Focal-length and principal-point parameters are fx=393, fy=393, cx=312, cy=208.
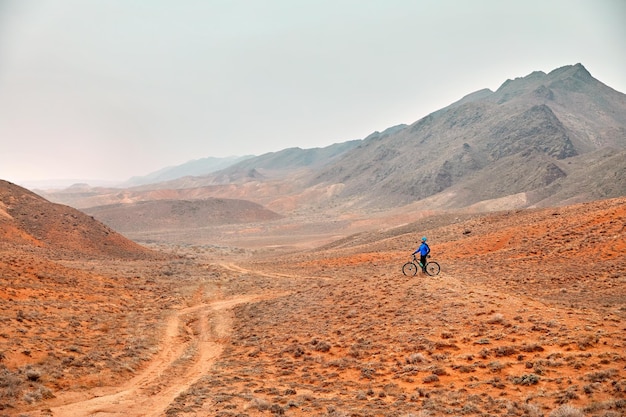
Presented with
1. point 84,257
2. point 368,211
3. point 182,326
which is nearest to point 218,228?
point 368,211

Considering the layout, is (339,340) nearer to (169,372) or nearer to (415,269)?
(169,372)

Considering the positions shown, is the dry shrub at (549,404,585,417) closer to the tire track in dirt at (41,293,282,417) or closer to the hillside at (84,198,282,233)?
the tire track in dirt at (41,293,282,417)

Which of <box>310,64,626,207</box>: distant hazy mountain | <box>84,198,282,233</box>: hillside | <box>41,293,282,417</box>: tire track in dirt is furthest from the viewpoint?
<box>84,198,282,233</box>: hillside

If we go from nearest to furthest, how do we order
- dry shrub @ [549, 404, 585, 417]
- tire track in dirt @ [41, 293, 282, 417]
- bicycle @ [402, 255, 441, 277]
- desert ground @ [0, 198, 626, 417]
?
dry shrub @ [549, 404, 585, 417] → desert ground @ [0, 198, 626, 417] → tire track in dirt @ [41, 293, 282, 417] → bicycle @ [402, 255, 441, 277]

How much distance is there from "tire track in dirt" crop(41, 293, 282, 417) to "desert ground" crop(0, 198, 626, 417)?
80 mm

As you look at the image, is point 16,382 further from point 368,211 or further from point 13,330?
point 368,211

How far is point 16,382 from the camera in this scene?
1102 cm

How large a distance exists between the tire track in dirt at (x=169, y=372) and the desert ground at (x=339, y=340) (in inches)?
3.1

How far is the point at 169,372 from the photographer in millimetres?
13938

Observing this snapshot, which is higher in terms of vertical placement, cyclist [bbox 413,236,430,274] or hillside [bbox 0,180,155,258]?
hillside [bbox 0,180,155,258]

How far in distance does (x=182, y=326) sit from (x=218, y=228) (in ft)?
303

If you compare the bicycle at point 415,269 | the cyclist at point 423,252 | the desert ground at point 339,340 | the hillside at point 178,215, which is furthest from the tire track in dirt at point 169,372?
the hillside at point 178,215

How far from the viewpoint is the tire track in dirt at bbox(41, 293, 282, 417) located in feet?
34.5

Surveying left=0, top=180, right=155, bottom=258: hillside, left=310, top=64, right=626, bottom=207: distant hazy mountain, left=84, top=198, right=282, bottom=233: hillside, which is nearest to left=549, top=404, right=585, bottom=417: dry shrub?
left=0, top=180, right=155, bottom=258: hillside
